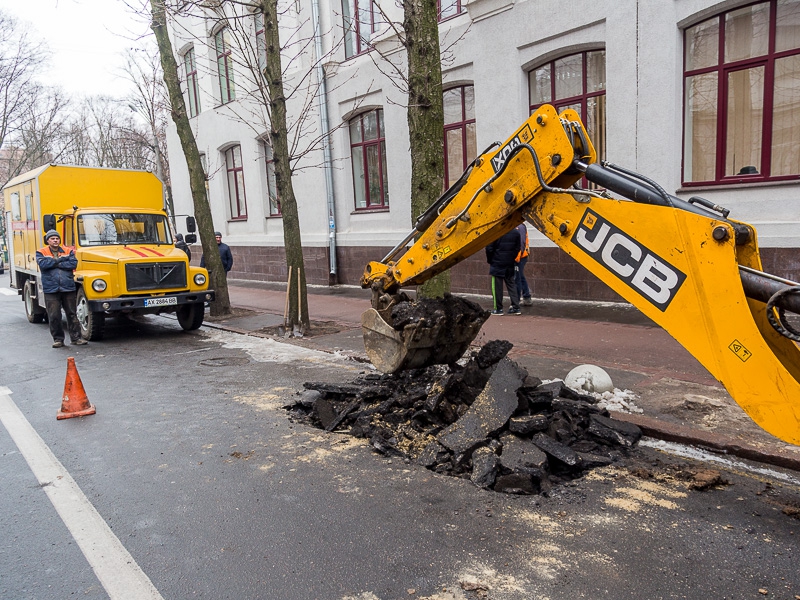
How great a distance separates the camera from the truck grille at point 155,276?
10719 mm

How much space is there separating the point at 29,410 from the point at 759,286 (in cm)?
734

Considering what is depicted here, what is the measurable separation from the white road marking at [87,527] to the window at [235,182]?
17.0 metres

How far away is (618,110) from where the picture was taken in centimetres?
1099

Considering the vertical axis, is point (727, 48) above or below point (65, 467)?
above

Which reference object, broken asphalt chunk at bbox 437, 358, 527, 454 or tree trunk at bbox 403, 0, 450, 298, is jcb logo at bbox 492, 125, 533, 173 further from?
tree trunk at bbox 403, 0, 450, 298

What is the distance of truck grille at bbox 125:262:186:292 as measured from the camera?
10.7m

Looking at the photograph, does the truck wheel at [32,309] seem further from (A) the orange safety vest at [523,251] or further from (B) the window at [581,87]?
(B) the window at [581,87]

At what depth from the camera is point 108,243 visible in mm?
11602

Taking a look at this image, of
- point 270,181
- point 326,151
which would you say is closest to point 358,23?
point 326,151

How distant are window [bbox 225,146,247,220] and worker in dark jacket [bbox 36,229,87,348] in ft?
37.6

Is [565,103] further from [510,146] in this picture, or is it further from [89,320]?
[89,320]

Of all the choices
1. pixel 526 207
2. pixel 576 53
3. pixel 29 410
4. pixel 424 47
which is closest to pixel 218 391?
pixel 29 410

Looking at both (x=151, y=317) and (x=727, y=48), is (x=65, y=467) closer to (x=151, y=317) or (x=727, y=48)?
(x=151, y=317)

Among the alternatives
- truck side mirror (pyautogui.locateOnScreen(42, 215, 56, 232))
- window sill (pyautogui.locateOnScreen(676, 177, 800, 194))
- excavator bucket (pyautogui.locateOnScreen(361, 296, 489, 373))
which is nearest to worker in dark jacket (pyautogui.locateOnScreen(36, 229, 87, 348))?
truck side mirror (pyautogui.locateOnScreen(42, 215, 56, 232))
